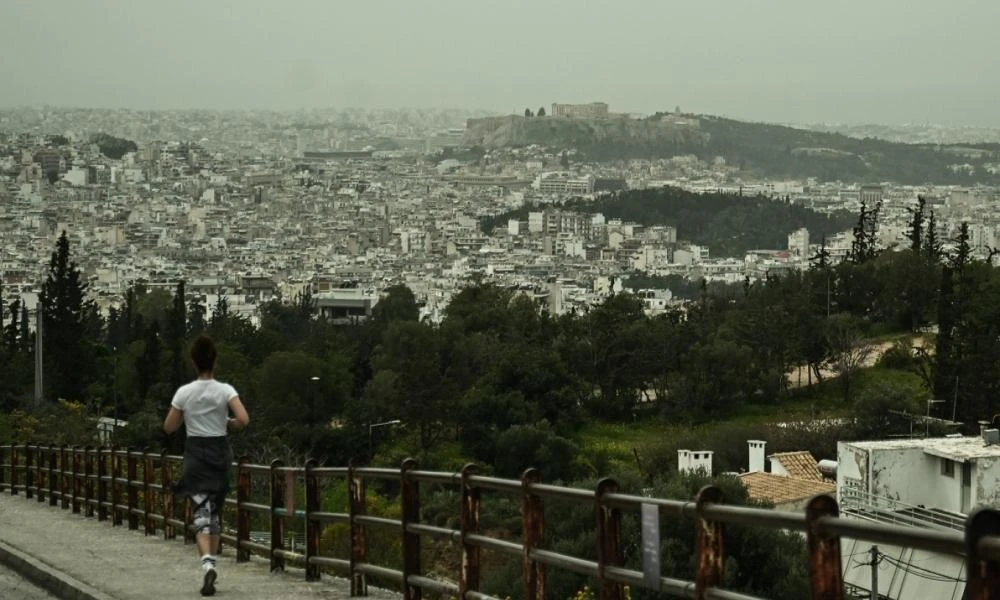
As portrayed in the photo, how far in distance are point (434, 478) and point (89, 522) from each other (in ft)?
21.6

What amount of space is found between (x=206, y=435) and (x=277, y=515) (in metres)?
1.67

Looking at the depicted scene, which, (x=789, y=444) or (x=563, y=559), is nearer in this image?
(x=563, y=559)

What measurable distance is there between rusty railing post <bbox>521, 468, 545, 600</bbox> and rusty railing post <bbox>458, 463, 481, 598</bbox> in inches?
20.0

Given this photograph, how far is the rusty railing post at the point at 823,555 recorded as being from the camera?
4.41 m

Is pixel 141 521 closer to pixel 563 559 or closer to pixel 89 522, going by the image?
pixel 89 522

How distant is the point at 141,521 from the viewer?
1250cm

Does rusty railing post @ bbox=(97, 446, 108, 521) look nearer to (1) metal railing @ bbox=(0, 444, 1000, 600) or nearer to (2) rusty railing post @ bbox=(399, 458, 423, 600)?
(1) metal railing @ bbox=(0, 444, 1000, 600)

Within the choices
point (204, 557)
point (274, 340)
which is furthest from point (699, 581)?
point (274, 340)

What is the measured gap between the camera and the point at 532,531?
6.20 metres

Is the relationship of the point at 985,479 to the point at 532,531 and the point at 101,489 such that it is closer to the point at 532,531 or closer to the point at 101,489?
the point at 101,489

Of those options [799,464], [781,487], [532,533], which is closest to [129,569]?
[532,533]

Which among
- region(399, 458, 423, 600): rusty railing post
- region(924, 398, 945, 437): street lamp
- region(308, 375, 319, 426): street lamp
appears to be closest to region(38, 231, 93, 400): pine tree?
region(308, 375, 319, 426): street lamp

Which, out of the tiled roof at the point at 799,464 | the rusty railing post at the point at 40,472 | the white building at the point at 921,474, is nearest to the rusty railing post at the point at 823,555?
the rusty railing post at the point at 40,472

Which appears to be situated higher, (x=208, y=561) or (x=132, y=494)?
(x=208, y=561)
